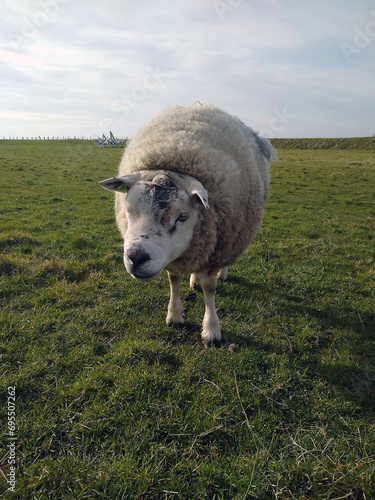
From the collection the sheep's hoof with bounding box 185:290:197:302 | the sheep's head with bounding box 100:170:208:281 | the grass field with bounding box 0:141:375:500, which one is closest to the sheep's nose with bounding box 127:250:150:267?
the sheep's head with bounding box 100:170:208:281

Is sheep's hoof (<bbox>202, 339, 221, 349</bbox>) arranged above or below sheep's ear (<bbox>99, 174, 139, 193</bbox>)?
below

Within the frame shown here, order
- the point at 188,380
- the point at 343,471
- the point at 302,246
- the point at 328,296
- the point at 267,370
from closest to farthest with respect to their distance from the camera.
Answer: the point at 343,471
the point at 188,380
the point at 267,370
the point at 328,296
the point at 302,246

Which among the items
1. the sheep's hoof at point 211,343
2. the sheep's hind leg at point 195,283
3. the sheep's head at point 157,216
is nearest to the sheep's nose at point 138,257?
the sheep's head at point 157,216

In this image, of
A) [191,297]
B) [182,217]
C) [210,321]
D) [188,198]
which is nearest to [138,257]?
[182,217]

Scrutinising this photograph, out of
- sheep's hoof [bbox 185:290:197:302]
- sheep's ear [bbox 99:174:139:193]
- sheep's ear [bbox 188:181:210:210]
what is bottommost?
sheep's hoof [bbox 185:290:197:302]

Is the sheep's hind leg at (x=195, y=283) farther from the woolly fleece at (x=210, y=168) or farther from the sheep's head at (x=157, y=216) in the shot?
the sheep's head at (x=157, y=216)

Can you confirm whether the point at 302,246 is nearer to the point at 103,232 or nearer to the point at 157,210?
the point at 103,232

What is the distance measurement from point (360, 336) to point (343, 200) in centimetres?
940

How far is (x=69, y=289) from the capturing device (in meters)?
4.31

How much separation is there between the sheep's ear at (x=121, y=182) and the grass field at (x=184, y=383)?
151cm

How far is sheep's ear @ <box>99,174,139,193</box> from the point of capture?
9.25 ft


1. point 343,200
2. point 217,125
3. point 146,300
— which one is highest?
point 217,125

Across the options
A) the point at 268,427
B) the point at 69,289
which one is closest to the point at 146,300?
the point at 69,289

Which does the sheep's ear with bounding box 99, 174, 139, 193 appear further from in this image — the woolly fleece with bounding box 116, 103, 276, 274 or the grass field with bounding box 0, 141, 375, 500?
the grass field with bounding box 0, 141, 375, 500
